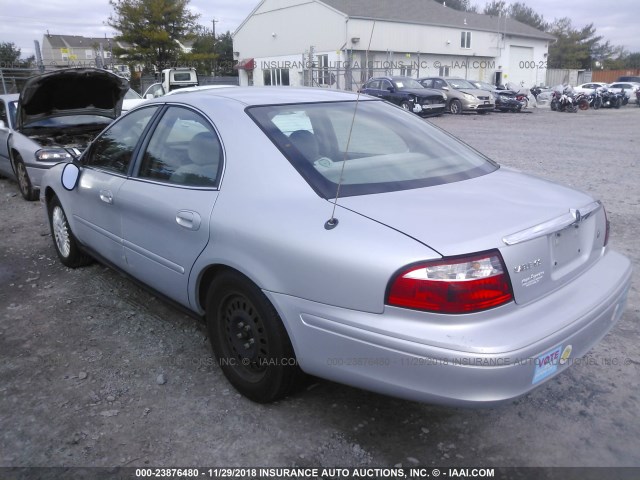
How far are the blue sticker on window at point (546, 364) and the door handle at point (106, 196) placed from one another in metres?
2.78

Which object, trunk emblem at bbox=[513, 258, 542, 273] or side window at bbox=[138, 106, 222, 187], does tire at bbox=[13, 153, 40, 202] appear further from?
trunk emblem at bbox=[513, 258, 542, 273]

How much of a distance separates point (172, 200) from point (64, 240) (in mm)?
2294

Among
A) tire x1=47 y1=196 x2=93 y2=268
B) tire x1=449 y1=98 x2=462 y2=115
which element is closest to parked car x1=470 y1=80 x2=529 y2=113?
tire x1=449 y1=98 x2=462 y2=115

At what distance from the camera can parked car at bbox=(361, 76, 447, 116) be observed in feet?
69.9

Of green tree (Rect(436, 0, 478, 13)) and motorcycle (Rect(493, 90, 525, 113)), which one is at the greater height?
green tree (Rect(436, 0, 478, 13))

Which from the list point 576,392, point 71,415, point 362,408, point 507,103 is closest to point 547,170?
point 576,392

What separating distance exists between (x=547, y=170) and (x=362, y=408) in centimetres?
746

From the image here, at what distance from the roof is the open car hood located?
96.4ft

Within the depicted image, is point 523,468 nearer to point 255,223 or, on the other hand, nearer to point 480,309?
point 480,309

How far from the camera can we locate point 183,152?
10.4ft

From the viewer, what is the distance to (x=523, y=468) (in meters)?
2.36

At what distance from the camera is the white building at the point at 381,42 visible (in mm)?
35688

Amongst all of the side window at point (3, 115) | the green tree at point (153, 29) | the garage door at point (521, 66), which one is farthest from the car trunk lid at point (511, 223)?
the garage door at point (521, 66)

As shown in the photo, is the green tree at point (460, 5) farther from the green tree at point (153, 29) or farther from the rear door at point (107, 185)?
the rear door at point (107, 185)
